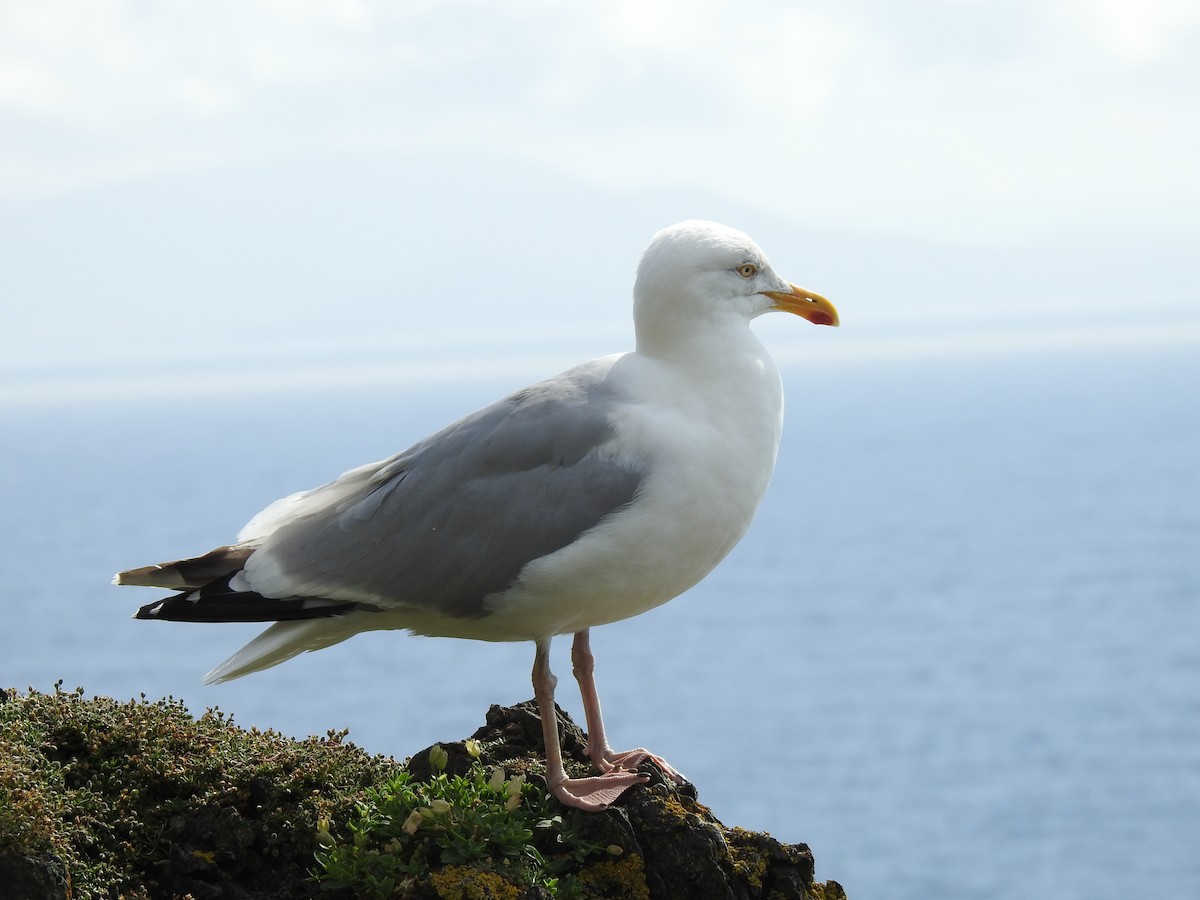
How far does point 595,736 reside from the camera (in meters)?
6.16

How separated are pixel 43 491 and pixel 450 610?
186m

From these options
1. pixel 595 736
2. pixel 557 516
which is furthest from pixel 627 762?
pixel 557 516

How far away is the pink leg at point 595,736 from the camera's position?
6.08 m

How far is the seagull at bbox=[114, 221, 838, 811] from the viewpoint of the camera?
5758mm

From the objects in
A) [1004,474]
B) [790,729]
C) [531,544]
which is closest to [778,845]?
[531,544]

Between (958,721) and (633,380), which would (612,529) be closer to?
(633,380)

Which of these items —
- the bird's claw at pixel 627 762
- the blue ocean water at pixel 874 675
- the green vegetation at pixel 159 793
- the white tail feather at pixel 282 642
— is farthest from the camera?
the blue ocean water at pixel 874 675

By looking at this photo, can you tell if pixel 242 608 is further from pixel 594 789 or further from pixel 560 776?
pixel 594 789

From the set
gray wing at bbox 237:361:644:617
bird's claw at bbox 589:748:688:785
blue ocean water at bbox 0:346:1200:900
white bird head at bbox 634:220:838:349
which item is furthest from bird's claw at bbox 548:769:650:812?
blue ocean water at bbox 0:346:1200:900

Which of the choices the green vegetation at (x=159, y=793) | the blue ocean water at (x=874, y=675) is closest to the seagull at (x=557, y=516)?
the green vegetation at (x=159, y=793)

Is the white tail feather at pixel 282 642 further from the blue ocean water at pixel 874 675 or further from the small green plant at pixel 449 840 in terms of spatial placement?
the blue ocean water at pixel 874 675

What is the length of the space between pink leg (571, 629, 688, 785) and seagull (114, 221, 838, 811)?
17 mm

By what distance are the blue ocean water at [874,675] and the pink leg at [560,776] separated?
15627 millimetres

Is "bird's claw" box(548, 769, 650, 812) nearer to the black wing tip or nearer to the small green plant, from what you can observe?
the small green plant
